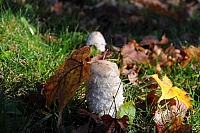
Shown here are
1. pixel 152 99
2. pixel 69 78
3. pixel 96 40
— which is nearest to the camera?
pixel 69 78

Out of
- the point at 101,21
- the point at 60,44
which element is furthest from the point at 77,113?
the point at 101,21

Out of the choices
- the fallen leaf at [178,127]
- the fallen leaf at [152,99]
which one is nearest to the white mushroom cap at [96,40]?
→ the fallen leaf at [152,99]

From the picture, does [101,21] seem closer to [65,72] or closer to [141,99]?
[141,99]

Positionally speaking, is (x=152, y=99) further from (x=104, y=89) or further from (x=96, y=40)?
(x=96, y=40)

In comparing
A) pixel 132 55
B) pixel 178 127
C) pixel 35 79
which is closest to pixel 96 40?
pixel 132 55

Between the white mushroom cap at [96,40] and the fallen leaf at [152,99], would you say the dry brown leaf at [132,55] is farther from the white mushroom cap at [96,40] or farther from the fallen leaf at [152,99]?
the fallen leaf at [152,99]

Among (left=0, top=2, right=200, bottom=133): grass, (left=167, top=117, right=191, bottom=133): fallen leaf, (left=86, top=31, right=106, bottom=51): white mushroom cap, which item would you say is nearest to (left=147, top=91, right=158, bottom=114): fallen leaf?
(left=0, top=2, right=200, bottom=133): grass

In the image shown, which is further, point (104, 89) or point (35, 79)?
point (35, 79)
